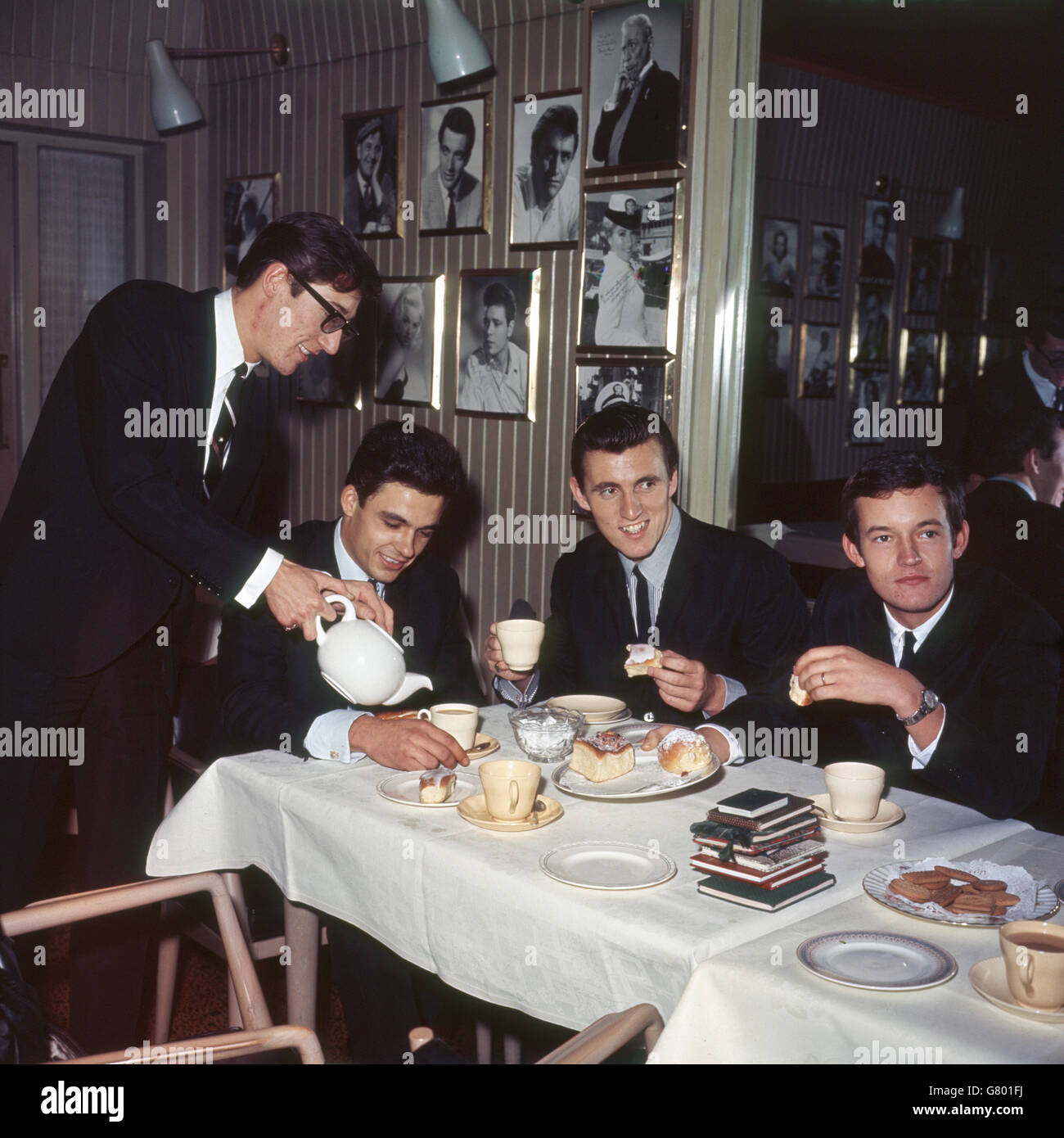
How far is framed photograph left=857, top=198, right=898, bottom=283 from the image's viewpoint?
6273mm

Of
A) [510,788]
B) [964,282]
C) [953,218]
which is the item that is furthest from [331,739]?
[964,282]

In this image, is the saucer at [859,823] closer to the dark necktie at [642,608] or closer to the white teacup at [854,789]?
the white teacup at [854,789]

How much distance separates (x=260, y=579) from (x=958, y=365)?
5.89 metres

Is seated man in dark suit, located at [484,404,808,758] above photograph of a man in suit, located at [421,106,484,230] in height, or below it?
below

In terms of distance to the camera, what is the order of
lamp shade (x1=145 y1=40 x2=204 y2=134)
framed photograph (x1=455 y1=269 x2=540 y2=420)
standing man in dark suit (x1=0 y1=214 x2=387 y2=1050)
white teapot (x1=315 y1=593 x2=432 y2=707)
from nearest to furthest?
1. white teapot (x1=315 y1=593 x2=432 y2=707)
2. standing man in dark suit (x1=0 y1=214 x2=387 y2=1050)
3. framed photograph (x1=455 y1=269 x2=540 y2=420)
4. lamp shade (x1=145 y1=40 x2=204 y2=134)

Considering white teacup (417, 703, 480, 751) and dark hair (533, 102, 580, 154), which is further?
dark hair (533, 102, 580, 154)

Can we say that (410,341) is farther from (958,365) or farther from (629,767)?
(958,365)

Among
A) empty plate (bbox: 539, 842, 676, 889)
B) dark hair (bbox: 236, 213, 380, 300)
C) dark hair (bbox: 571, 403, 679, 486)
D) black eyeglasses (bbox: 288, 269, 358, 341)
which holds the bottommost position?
empty plate (bbox: 539, 842, 676, 889)

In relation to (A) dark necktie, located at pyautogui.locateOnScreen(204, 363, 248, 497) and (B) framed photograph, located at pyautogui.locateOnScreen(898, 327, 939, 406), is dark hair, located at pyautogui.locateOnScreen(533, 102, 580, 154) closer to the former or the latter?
(A) dark necktie, located at pyautogui.locateOnScreen(204, 363, 248, 497)

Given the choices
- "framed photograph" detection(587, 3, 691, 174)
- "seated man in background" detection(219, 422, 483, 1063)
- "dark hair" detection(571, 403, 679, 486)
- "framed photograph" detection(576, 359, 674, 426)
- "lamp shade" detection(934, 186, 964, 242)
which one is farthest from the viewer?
"lamp shade" detection(934, 186, 964, 242)

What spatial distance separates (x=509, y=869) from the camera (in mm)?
1533

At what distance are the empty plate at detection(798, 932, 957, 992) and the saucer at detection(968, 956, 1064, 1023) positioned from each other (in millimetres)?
27

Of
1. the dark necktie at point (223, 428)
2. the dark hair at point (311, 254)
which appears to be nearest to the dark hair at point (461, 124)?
the dark hair at point (311, 254)

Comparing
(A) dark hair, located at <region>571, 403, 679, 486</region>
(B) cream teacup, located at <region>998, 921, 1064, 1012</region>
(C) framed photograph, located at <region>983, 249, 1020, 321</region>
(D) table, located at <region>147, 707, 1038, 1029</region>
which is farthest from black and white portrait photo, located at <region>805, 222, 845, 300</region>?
(B) cream teacup, located at <region>998, 921, 1064, 1012</region>
